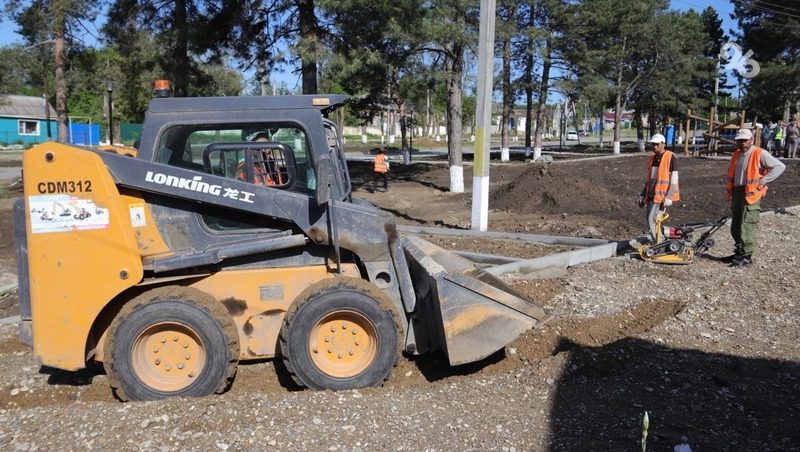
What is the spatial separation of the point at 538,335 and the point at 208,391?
2.90 meters

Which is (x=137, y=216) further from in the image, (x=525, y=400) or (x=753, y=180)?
(x=753, y=180)

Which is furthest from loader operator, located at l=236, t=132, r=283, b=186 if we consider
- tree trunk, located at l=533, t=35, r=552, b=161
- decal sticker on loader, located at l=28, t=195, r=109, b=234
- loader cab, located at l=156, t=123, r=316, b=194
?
tree trunk, located at l=533, t=35, r=552, b=161

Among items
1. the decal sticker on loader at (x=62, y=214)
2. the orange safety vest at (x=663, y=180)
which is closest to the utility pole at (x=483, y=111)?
the orange safety vest at (x=663, y=180)

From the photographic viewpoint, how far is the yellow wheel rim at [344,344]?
4.63 meters

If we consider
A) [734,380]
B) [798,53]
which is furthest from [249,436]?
[798,53]

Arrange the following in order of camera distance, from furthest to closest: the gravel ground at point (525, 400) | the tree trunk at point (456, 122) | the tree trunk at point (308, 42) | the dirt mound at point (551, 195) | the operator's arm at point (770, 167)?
the tree trunk at point (456, 122)
the tree trunk at point (308, 42)
the dirt mound at point (551, 195)
the operator's arm at point (770, 167)
the gravel ground at point (525, 400)

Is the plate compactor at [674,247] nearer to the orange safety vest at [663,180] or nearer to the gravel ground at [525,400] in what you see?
the orange safety vest at [663,180]

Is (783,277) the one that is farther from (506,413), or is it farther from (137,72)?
(137,72)

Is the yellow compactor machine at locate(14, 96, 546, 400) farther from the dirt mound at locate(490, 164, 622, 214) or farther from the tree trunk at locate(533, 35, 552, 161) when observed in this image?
the tree trunk at locate(533, 35, 552, 161)

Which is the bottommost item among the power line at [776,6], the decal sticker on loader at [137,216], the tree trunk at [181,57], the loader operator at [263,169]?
the decal sticker on loader at [137,216]

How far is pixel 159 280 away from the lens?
14.9 feet

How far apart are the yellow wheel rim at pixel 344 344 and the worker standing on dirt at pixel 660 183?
5.47m

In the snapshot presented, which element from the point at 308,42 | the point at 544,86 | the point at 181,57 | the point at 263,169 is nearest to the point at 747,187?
the point at 263,169

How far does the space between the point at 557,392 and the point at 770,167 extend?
5.25 meters
